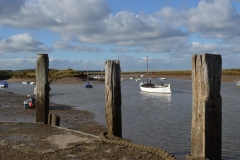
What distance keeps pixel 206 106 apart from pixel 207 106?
0.10ft

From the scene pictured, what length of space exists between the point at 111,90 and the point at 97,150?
6.96 feet

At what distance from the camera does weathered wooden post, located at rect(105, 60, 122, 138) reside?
9.66 meters

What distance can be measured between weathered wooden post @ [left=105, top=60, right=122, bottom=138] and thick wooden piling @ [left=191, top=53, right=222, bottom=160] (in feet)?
11.2

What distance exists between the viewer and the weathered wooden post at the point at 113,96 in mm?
9656

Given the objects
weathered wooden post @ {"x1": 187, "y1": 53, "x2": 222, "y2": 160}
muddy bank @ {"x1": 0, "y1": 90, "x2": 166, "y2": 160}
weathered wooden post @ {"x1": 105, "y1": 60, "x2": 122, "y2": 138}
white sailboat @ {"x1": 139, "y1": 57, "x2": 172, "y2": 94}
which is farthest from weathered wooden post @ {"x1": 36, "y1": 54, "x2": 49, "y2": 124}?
white sailboat @ {"x1": 139, "y1": 57, "x2": 172, "y2": 94}

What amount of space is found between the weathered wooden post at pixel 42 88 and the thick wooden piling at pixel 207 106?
288 inches

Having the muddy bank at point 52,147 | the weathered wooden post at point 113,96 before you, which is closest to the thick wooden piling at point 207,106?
the muddy bank at point 52,147

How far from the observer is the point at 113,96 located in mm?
9797

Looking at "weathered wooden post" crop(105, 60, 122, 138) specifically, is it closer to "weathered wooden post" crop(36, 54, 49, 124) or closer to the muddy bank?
the muddy bank

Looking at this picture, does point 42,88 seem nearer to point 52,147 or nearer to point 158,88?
point 52,147

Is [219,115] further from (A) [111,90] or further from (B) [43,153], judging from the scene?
(B) [43,153]

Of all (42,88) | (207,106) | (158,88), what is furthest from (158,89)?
(207,106)

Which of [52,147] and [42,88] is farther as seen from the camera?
[42,88]

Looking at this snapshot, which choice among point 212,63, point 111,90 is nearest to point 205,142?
point 212,63
